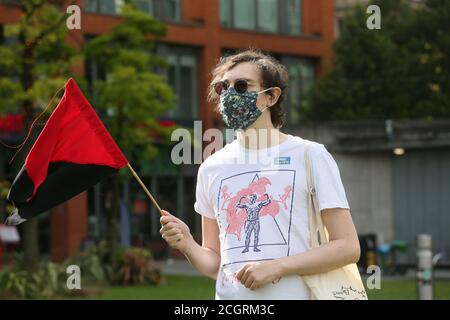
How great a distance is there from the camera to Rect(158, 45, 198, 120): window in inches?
1528

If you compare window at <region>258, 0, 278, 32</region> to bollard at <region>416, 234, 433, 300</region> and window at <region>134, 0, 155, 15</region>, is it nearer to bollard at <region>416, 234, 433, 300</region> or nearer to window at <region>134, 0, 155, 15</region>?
window at <region>134, 0, 155, 15</region>

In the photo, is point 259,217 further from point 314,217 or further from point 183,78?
point 183,78

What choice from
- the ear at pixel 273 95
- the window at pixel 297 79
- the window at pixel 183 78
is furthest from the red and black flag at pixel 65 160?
the window at pixel 297 79

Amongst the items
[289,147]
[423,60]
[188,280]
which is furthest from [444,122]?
[289,147]

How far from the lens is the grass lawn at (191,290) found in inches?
710

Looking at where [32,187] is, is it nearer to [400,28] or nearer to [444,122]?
[444,122]

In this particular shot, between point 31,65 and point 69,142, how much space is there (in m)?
16.3

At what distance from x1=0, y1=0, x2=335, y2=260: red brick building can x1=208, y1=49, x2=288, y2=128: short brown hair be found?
2910cm

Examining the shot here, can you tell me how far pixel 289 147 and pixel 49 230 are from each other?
3187 cm

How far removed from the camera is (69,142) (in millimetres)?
4496

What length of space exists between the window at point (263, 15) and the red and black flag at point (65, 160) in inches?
1403

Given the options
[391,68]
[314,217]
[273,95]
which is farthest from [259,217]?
[391,68]

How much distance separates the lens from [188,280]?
23750mm

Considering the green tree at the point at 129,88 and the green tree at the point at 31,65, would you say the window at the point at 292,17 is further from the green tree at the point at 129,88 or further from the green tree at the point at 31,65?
the green tree at the point at 31,65
